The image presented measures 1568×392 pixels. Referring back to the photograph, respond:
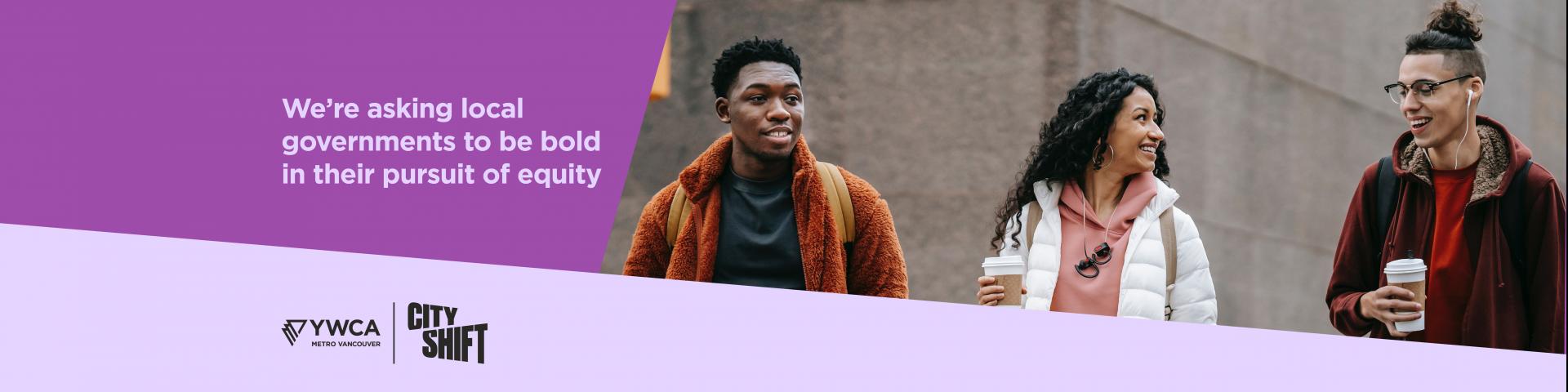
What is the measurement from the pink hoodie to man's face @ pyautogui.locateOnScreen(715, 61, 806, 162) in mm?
938

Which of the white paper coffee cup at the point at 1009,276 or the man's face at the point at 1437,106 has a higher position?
the man's face at the point at 1437,106

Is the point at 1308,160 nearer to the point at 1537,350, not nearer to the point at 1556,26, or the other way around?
the point at 1556,26

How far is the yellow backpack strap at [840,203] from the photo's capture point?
5910 mm

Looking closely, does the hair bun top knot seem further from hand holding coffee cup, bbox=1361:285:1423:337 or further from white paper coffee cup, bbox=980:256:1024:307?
white paper coffee cup, bbox=980:256:1024:307

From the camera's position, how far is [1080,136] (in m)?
5.98

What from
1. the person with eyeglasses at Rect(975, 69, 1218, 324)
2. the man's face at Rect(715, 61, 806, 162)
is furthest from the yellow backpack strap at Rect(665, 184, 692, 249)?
the person with eyeglasses at Rect(975, 69, 1218, 324)

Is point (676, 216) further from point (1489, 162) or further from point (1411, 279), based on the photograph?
point (1489, 162)

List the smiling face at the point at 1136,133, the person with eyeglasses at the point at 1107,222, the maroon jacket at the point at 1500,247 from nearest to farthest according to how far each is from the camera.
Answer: the maroon jacket at the point at 1500,247 < the person with eyeglasses at the point at 1107,222 < the smiling face at the point at 1136,133

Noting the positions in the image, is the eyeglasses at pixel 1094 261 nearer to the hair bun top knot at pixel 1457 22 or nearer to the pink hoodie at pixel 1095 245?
the pink hoodie at pixel 1095 245

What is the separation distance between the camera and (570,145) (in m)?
9.57

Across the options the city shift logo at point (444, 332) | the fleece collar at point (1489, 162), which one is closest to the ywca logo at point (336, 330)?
the city shift logo at point (444, 332)

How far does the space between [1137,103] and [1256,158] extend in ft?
17.9

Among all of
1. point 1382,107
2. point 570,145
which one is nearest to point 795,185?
point 570,145

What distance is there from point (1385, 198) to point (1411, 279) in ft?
1.56
